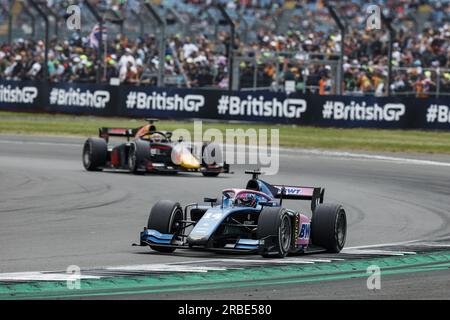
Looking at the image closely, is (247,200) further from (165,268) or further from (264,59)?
(264,59)

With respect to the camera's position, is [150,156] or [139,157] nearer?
[139,157]

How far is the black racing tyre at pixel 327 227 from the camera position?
37.1ft

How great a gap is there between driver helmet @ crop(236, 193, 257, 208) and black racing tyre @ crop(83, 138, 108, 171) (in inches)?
402

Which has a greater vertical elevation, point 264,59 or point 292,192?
point 264,59

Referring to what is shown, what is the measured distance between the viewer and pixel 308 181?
20328 mm

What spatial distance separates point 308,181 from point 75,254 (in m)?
9.89

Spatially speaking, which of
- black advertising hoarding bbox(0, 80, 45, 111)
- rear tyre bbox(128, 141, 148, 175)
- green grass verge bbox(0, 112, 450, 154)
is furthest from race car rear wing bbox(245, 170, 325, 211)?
black advertising hoarding bbox(0, 80, 45, 111)

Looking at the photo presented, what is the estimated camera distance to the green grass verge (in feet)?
94.9

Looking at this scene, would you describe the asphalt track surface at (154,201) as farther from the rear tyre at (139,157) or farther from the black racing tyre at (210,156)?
the black racing tyre at (210,156)

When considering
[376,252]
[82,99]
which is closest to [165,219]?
[376,252]

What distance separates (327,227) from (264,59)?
23150mm

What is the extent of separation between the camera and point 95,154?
21203 mm
